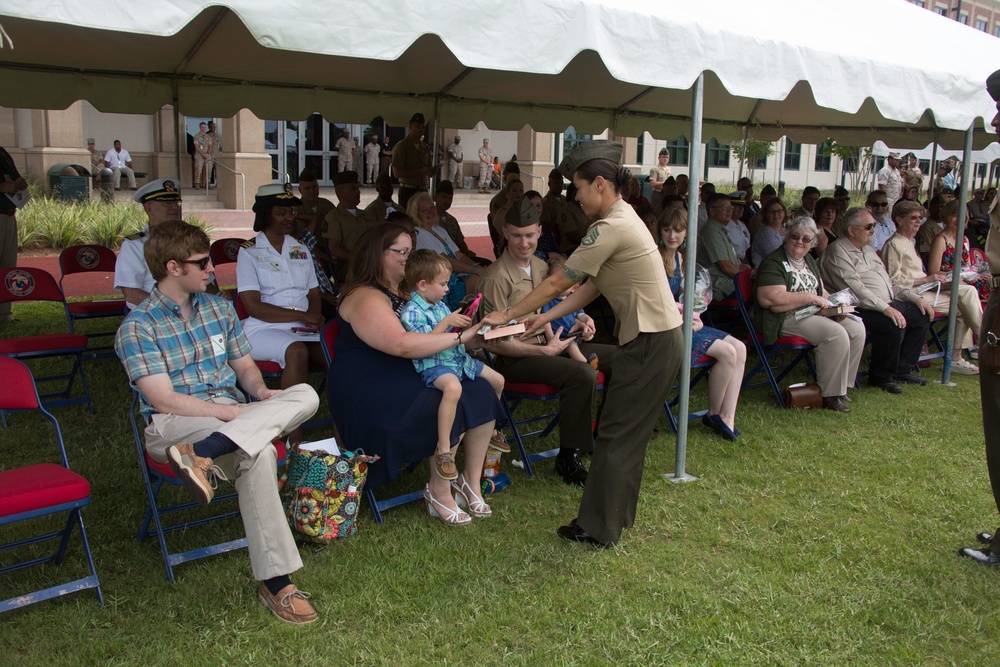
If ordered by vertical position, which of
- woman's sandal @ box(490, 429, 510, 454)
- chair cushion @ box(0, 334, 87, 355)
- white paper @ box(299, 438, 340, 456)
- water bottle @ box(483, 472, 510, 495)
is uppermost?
chair cushion @ box(0, 334, 87, 355)

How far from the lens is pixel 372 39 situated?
11.0 ft

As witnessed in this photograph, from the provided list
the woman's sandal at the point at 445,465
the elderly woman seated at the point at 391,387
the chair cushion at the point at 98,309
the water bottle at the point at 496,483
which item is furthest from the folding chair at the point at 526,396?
the chair cushion at the point at 98,309

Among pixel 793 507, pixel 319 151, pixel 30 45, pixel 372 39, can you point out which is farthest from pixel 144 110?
pixel 319 151

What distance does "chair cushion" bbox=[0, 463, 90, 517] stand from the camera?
8.89 ft

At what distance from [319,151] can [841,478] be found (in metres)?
20.1

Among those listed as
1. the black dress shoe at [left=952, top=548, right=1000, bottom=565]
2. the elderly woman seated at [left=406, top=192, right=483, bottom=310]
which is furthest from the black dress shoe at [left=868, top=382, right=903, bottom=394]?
the elderly woman seated at [left=406, top=192, right=483, bottom=310]

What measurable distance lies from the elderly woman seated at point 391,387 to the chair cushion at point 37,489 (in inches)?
47.8

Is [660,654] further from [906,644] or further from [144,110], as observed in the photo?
[144,110]

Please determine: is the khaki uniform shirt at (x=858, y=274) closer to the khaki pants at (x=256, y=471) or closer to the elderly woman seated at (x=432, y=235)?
the elderly woman seated at (x=432, y=235)

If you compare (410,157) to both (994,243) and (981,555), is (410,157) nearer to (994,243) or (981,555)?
(994,243)

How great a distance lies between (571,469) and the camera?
4.48 m

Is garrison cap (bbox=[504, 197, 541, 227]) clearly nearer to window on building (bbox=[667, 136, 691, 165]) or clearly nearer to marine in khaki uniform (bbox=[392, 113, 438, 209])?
marine in khaki uniform (bbox=[392, 113, 438, 209])

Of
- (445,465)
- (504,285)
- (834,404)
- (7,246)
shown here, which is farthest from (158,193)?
A: (834,404)

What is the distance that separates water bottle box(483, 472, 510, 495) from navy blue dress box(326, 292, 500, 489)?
19.4 inches
